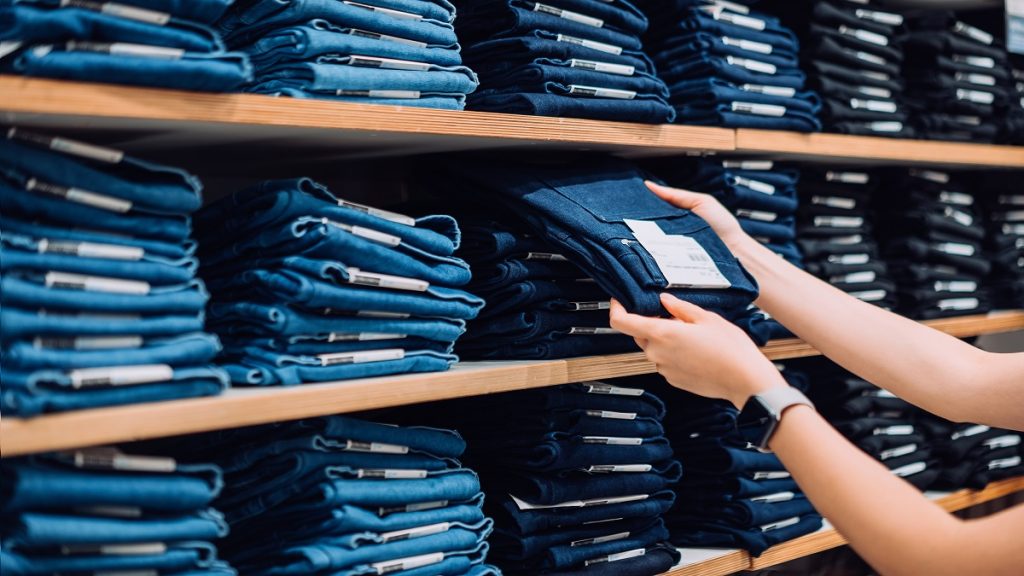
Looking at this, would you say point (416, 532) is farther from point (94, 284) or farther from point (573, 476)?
point (94, 284)

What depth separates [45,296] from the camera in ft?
3.71

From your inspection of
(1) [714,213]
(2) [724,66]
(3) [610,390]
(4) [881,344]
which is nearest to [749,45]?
(2) [724,66]

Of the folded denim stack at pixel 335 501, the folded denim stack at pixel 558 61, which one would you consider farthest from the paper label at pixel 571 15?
the folded denim stack at pixel 335 501

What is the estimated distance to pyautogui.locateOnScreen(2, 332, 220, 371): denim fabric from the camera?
1.11 m

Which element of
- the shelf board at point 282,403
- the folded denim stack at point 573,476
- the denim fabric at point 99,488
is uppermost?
the shelf board at point 282,403

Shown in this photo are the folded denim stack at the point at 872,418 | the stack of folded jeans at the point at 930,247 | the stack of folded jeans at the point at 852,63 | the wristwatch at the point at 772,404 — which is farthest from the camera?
the stack of folded jeans at the point at 930,247

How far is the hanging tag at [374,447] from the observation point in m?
1.45

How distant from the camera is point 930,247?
247 centimetres

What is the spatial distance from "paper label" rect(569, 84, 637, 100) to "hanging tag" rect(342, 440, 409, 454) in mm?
616

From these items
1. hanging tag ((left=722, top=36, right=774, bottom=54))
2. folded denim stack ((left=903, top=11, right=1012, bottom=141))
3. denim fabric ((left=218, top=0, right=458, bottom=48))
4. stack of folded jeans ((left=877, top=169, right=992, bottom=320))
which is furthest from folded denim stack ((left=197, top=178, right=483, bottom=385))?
folded denim stack ((left=903, top=11, right=1012, bottom=141))

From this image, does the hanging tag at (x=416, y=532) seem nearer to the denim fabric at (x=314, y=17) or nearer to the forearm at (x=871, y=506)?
the forearm at (x=871, y=506)

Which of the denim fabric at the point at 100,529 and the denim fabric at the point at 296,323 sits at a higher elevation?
the denim fabric at the point at 296,323

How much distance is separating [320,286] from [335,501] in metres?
0.28

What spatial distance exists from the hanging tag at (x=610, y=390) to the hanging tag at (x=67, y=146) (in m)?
0.86
